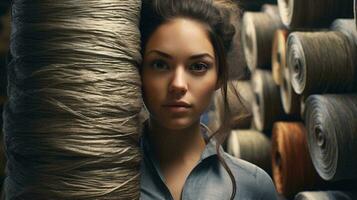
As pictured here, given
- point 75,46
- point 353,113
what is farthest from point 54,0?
point 353,113

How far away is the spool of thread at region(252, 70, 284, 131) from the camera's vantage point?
2414 mm

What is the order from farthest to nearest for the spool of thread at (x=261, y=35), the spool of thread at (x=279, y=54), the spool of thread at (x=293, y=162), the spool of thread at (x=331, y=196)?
the spool of thread at (x=261, y=35)
the spool of thread at (x=279, y=54)
the spool of thread at (x=293, y=162)
the spool of thread at (x=331, y=196)

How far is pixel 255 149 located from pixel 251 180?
1.64 m

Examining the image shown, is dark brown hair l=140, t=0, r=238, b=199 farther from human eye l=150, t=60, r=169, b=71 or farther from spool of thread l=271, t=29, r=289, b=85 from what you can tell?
spool of thread l=271, t=29, r=289, b=85

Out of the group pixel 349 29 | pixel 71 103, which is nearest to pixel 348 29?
pixel 349 29

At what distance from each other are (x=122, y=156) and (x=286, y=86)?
1.55m

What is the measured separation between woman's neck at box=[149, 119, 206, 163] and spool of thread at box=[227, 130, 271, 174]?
5.40 feet

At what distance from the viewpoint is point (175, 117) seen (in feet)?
2.79

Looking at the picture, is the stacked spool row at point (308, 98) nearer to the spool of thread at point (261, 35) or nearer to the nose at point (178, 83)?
the spool of thread at point (261, 35)

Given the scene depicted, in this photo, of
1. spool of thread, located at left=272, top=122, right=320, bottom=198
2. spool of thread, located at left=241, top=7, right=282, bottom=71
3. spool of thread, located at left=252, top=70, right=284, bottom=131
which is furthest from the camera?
spool of thread, located at left=241, top=7, right=282, bottom=71

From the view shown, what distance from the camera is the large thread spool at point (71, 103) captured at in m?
0.69

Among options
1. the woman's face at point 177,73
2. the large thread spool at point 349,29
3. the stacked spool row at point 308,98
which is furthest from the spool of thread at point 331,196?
the woman's face at point 177,73

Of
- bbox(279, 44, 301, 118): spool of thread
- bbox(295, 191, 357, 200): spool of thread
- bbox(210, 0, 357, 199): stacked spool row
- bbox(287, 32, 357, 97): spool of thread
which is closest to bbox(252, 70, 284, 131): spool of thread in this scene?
bbox(210, 0, 357, 199): stacked spool row

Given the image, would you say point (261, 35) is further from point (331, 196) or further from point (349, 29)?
point (331, 196)
